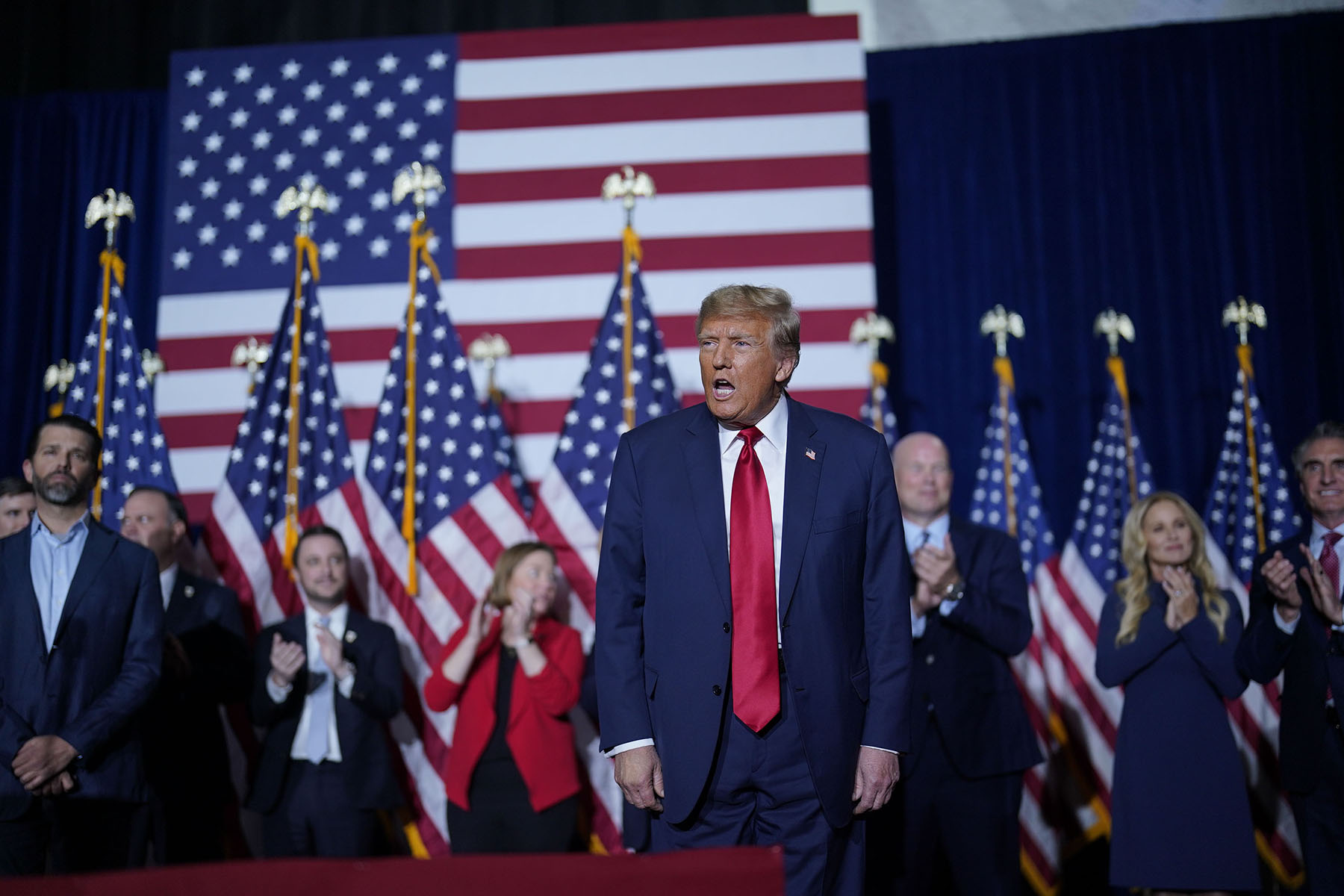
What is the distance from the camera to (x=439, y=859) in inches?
65.2

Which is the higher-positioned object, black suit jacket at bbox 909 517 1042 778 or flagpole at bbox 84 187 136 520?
flagpole at bbox 84 187 136 520

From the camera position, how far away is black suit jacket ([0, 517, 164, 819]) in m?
3.32

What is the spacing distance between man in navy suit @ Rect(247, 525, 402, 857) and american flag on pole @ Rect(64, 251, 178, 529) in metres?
1.20

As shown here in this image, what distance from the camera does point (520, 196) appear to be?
21.2 feet

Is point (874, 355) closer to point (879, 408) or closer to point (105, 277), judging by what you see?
point (879, 408)

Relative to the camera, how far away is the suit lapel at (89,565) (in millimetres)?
3410

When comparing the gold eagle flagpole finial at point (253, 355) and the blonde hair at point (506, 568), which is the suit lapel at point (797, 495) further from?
the gold eagle flagpole finial at point (253, 355)

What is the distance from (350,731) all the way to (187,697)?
60 cm

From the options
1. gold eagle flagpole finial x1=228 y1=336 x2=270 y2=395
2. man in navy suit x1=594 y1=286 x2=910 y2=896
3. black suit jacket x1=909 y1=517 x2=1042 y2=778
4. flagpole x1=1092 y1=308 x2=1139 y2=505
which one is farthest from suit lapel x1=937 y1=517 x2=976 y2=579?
gold eagle flagpole finial x1=228 y1=336 x2=270 y2=395

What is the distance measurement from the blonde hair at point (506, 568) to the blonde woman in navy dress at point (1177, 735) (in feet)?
6.78

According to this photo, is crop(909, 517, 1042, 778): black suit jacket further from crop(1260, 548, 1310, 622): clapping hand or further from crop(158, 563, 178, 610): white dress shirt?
crop(158, 563, 178, 610): white dress shirt

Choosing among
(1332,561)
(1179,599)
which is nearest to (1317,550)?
(1332,561)

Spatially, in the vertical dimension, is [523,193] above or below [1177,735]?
above

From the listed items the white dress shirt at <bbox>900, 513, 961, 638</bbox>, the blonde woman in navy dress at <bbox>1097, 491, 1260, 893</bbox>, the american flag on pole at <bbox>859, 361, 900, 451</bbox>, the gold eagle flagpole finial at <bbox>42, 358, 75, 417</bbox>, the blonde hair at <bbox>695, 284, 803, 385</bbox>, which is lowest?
the blonde woman in navy dress at <bbox>1097, 491, 1260, 893</bbox>
